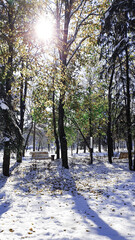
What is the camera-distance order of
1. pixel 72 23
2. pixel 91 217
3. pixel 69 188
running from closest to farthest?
pixel 91 217
pixel 69 188
pixel 72 23

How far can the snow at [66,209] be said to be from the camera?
12.4 ft

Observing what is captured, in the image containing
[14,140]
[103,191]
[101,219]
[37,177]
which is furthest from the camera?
[37,177]

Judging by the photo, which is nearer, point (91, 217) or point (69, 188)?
point (91, 217)

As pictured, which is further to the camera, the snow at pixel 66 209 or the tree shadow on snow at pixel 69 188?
the tree shadow on snow at pixel 69 188

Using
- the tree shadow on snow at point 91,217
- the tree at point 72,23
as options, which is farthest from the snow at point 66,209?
the tree at point 72,23

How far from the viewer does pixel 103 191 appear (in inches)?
284

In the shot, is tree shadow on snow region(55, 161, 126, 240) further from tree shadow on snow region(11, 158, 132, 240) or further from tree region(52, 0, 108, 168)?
tree region(52, 0, 108, 168)

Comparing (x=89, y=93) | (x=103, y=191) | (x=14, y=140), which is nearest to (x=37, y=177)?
(x=14, y=140)

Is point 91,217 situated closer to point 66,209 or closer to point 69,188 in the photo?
point 66,209

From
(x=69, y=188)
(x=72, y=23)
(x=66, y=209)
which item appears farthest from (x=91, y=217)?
(x=72, y=23)

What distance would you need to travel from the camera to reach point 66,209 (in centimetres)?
531

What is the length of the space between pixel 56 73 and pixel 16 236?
17.4 ft

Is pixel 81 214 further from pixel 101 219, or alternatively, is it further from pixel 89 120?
pixel 89 120

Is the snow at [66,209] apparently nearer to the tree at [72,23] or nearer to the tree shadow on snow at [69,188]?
the tree shadow on snow at [69,188]
